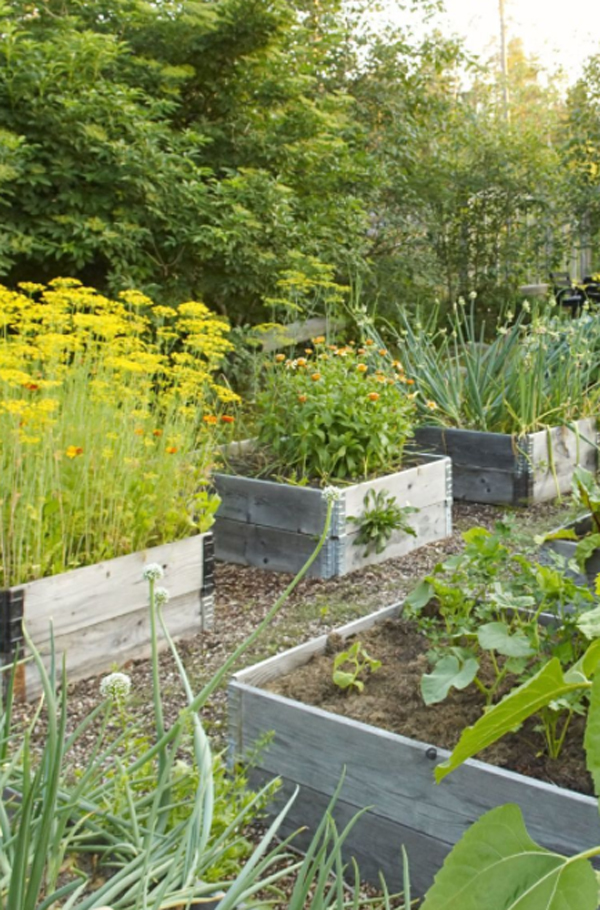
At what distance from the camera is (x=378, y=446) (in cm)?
427

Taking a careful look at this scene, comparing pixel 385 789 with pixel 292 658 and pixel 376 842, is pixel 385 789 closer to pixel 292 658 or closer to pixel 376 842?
pixel 376 842

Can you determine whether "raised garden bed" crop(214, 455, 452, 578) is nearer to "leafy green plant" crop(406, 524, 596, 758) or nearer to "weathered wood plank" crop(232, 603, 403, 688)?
"weathered wood plank" crop(232, 603, 403, 688)

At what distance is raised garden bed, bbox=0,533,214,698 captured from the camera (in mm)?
2840

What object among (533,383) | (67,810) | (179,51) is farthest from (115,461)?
(179,51)

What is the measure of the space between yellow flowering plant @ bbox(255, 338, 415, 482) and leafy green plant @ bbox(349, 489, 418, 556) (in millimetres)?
234

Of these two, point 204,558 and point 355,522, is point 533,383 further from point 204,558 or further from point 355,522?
point 204,558

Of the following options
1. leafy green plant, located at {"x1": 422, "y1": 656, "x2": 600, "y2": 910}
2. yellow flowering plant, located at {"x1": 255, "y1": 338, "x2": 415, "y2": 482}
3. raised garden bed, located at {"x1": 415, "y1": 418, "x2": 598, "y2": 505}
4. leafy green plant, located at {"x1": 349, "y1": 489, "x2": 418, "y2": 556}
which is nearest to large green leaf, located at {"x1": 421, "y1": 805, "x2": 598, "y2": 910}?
leafy green plant, located at {"x1": 422, "y1": 656, "x2": 600, "y2": 910}

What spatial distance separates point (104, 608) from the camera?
3064mm

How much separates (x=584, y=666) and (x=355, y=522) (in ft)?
9.93

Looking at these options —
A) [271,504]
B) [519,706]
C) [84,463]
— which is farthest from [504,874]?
[271,504]

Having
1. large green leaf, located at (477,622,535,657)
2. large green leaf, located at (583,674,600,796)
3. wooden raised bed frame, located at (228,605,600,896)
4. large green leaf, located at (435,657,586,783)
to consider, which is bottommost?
wooden raised bed frame, located at (228,605,600,896)

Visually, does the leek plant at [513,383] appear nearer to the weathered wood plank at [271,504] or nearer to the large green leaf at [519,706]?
the weathered wood plank at [271,504]

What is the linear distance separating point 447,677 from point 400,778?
23 cm

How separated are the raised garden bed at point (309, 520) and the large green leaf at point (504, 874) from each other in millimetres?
2904
